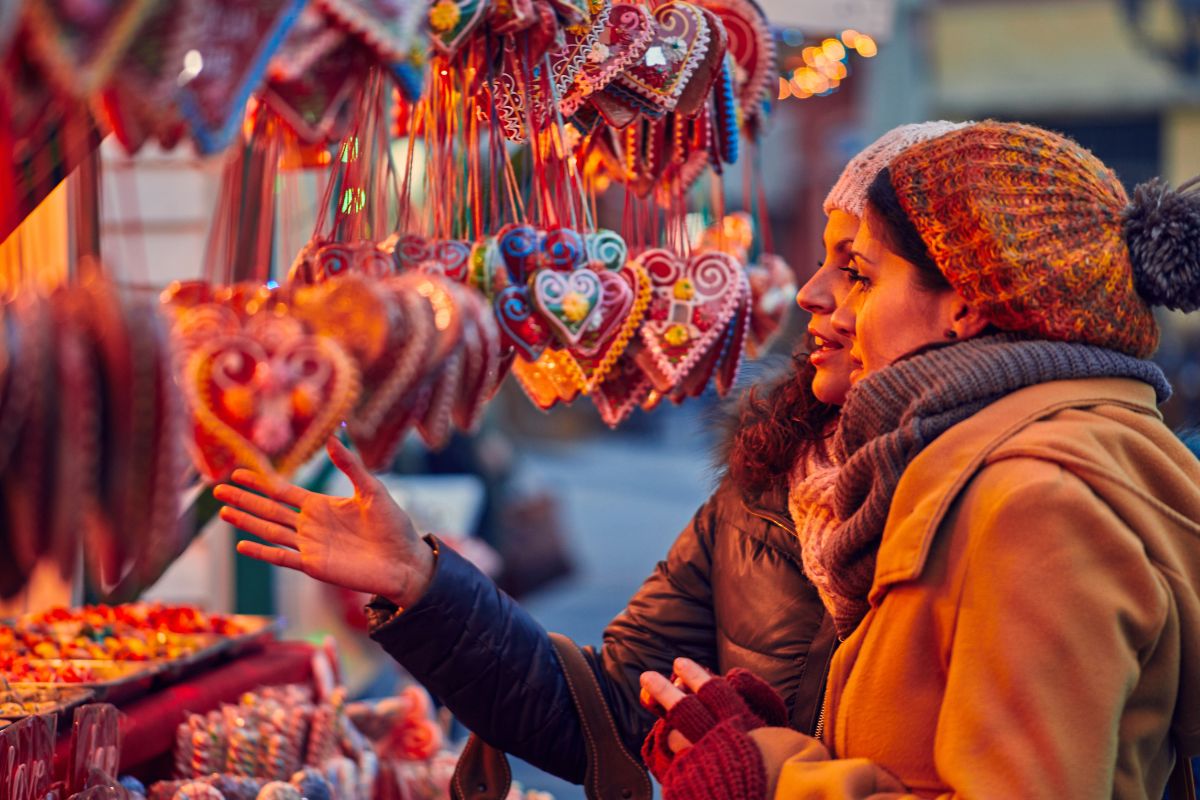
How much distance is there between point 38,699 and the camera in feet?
5.60

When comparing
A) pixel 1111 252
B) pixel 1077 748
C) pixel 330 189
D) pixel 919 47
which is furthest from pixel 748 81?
pixel 919 47

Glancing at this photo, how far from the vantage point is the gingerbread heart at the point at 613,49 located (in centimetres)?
162

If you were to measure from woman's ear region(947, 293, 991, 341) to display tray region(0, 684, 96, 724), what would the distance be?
3.82 feet

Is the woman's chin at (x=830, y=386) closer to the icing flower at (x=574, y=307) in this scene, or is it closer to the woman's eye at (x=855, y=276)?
the woman's eye at (x=855, y=276)

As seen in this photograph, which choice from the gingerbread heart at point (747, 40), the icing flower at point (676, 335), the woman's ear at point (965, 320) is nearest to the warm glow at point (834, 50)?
the gingerbread heart at point (747, 40)

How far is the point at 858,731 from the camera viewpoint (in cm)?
130

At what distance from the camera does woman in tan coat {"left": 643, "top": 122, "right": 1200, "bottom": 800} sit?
1149 millimetres

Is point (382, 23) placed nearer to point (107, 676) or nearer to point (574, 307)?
point (574, 307)

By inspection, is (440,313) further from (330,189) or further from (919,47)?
(919,47)

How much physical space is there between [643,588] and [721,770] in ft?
1.94

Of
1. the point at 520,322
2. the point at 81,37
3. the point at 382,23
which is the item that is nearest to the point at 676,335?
the point at 520,322

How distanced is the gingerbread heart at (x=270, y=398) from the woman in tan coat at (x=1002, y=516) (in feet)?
1.62

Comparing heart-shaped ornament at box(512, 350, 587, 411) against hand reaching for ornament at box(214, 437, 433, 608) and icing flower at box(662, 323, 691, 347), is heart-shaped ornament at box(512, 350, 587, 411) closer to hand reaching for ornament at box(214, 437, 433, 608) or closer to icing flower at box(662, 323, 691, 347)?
icing flower at box(662, 323, 691, 347)

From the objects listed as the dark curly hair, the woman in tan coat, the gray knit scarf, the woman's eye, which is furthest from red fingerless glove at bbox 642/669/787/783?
the woman's eye
